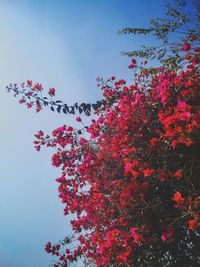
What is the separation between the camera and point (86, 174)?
6.54m

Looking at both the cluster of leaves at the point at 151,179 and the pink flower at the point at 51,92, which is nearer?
the cluster of leaves at the point at 151,179

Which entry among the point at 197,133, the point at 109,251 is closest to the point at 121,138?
the point at 197,133

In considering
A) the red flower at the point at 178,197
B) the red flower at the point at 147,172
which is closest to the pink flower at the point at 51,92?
the red flower at the point at 147,172

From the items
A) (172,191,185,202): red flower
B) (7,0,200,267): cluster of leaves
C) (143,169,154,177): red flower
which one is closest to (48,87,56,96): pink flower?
(7,0,200,267): cluster of leaves

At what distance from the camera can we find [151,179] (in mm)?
5180

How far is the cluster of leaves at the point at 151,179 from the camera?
4.74m

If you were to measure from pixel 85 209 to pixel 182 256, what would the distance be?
7.60 feet

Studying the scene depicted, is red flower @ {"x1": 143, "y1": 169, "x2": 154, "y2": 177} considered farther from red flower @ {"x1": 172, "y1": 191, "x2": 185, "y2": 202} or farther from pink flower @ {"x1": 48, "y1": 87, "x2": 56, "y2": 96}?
pink flower @ {"x1": 48, "y1": 87, "x2": 56, "y2": 96}

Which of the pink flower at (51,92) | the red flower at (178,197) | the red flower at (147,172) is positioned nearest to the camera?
the red flower at (178,197)

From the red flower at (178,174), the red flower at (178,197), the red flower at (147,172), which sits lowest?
the red flower at (178,197)

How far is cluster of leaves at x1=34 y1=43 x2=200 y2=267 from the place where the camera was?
4.74 meters

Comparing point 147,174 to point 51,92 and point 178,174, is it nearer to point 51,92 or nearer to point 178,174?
point 178,174

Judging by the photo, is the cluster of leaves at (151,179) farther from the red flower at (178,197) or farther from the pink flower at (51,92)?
the pink flower at (51,92)

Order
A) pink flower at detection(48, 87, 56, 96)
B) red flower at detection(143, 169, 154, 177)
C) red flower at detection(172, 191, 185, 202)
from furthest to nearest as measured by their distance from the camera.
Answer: pink flower at detection(48, 87, 56, 96) → red flower at detection(143, 169, 154, 177) → red flower at detection(172, 191, 185, 202)
